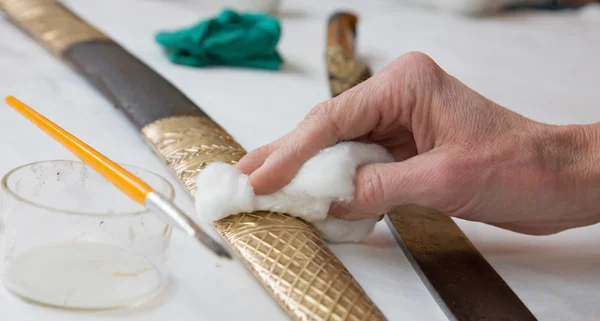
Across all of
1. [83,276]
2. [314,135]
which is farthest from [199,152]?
[83,276]

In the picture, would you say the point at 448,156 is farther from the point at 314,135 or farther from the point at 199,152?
the point at 199,152

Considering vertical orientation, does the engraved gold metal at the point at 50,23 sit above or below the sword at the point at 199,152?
below

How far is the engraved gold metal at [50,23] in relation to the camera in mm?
1374

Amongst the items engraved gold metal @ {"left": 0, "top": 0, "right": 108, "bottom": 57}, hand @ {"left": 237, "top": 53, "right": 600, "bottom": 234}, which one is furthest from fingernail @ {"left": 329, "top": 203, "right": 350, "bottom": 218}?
engraved gold metal @ {"left": 0, "top": 0, "right": 108, "bottom": 57}

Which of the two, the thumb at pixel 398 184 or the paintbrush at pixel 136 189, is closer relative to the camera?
the paintbrush at pixel 136 189

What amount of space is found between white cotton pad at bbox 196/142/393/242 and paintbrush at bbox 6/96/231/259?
0.12 metres

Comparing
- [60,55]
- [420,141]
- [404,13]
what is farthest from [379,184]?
[404,13]

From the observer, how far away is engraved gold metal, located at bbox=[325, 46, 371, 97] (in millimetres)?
1436

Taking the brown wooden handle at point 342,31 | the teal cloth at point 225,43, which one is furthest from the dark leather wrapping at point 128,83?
the brown wooden handle at point 342,31

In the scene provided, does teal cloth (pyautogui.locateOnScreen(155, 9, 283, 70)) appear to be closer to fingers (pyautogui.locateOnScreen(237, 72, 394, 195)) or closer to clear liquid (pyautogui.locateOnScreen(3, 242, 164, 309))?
fingers (pyautogui.locateOnScreen(237, 72, 394, 195))

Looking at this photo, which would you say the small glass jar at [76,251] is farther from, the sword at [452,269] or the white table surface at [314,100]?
the sword at [452,269]

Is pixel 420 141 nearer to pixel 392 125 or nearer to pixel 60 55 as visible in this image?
pixel 392 125

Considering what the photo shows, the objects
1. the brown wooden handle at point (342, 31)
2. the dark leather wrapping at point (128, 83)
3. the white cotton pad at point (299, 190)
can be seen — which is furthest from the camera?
the brown wooden handle at point (342, 31)

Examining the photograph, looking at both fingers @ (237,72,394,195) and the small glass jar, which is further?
fingers @ (237,72,394,195)
